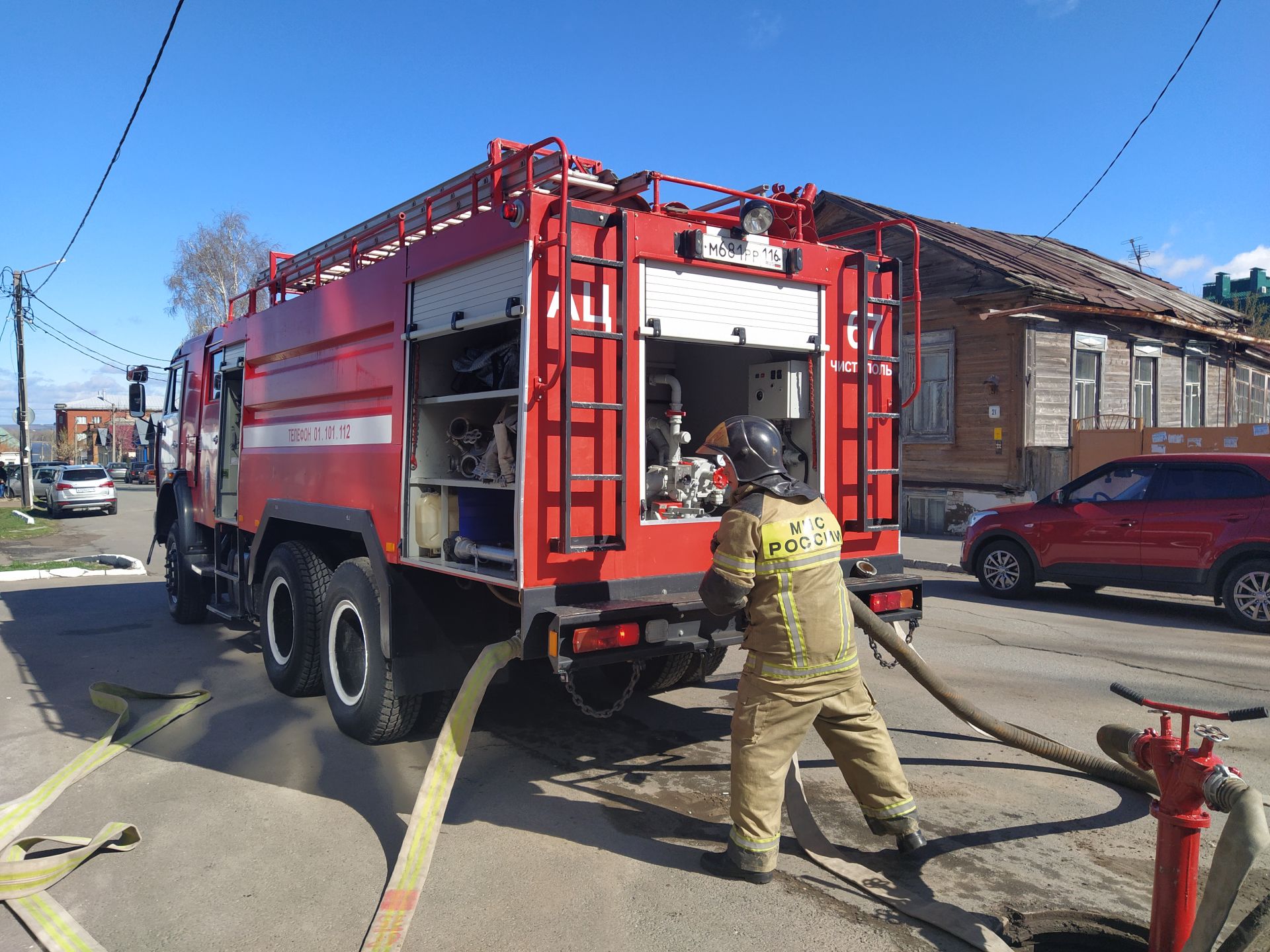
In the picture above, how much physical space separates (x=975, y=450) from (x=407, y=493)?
14430 millimetres

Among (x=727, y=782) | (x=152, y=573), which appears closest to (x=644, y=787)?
(x=727, y=782)

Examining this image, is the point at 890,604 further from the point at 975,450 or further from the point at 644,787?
the point at 975,450

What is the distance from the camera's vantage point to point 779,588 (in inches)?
146

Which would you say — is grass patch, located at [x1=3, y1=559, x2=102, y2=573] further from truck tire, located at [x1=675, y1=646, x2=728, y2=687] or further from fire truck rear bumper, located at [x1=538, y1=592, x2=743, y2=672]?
fire truck rear bumper, located at [x1=538, y1=592, x2=743, y2=672]

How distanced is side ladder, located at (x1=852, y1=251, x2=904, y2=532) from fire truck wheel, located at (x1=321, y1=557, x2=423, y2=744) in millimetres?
2720

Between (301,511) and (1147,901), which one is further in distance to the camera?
(301,511)

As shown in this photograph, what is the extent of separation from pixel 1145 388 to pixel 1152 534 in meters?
11.7

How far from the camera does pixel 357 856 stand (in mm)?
3973

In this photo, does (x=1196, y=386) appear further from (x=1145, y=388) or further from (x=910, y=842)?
(x=910, y=842)

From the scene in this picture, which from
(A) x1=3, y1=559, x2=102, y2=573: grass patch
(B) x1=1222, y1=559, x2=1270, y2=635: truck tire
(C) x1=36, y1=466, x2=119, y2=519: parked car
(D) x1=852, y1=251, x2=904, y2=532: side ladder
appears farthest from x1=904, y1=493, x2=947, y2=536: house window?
(C) x1=36, y1=466, x2=119, y2=519: parked car

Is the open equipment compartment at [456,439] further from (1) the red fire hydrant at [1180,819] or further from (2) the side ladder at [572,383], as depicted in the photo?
(1) the red fire hydrant at [1180,819]

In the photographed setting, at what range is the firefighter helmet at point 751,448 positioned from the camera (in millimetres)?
3848

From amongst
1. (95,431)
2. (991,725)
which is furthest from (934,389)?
(95,431)

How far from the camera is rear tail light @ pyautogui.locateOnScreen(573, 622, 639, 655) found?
398 cm
